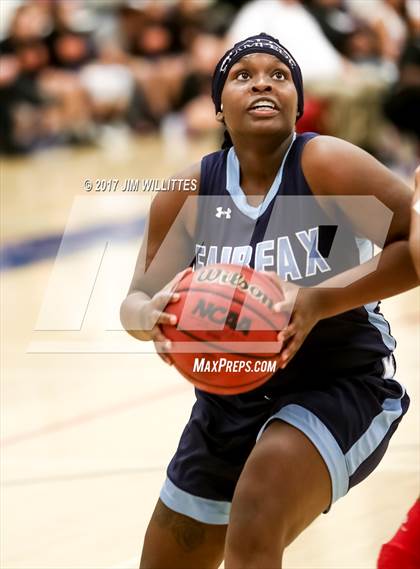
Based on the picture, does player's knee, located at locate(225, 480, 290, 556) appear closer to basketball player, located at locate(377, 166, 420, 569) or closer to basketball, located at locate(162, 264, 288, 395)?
basketball, located at locate(162, 264, 288, 395)

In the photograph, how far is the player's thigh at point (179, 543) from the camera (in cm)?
295

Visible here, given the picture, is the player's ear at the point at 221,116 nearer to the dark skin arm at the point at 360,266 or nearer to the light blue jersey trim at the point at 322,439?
the dark skin arm at the point at 360,266

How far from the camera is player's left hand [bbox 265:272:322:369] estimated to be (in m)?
2.58

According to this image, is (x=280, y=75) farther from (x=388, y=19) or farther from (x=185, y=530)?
Answer: (x=388, y=19)

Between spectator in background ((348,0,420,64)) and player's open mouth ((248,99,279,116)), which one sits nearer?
player's open mouth ((248,99,279,116))

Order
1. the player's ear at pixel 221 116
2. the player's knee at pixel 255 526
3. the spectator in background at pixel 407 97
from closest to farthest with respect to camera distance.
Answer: the player's knee at pixel 255 526 → the player's ear at pixel 221 116 → the spectator in background at pixel 407 97

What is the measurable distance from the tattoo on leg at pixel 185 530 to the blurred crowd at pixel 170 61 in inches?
347

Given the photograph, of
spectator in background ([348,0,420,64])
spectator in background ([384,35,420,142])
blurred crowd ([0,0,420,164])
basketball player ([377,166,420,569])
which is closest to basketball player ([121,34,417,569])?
basketball player ([377,166,420,569])

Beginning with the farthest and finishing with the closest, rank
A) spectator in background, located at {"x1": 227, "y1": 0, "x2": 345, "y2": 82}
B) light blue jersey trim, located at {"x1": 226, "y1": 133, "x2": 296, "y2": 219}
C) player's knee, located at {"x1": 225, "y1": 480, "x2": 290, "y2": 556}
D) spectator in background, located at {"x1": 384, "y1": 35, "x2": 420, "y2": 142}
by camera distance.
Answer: spectator in background, located at {"x1": 227, "y1": 0, "x2": 345, "y2": 82} → spectator in background, located at {"x1": 384, "y1": 35, "x2": 420, "y2": 142} → light blue jersey trim, located at {"x1": 226, "y1": 133, "x2": 296, "y2": 219} → player's knee, located at {"x1": 225, "y1": 480, "x2": 290, "y2": 556}

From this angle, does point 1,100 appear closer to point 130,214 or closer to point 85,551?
point 130,214

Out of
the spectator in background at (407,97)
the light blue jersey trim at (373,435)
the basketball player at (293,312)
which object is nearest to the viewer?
the basketball player at (293,312)

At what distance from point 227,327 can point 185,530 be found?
641mm

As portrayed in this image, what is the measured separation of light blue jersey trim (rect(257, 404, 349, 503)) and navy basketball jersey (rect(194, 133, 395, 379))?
14 centimetres

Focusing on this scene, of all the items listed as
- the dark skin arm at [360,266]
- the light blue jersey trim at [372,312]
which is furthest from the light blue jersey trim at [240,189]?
the light blue jersey trim at [372,312]
